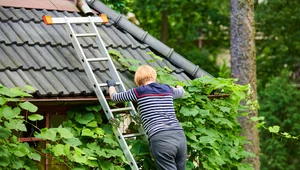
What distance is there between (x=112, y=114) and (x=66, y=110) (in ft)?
1.85

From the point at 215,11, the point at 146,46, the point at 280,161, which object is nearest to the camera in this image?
the point at 146,46

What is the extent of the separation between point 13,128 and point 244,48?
844cm

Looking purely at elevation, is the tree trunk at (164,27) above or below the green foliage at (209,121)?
above

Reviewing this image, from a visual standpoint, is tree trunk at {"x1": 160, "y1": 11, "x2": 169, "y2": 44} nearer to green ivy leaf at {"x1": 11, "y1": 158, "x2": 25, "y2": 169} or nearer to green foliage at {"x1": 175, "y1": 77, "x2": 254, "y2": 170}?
green foliage at {"x1": 175, "y1": 77, "x2": 254, "y2": 170}

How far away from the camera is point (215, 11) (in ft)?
103

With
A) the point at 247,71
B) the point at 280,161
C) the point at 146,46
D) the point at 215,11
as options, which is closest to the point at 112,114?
the point at 146,46

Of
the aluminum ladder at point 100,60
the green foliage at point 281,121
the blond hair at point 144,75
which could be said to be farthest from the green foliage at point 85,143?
the green foliage at point 281,121

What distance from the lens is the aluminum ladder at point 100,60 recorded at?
9.35 m

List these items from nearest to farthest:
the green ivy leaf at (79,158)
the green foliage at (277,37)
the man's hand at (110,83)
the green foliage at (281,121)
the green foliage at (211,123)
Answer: the green ivy leaf at (79,158), the man's hand at (110,83), the green foliage at (211,123), the green foliage at (281,121), the green foliage at (277,37)

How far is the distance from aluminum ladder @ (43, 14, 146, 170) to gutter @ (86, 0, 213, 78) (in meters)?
0.84

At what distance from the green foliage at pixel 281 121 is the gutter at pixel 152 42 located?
1368 centimetres

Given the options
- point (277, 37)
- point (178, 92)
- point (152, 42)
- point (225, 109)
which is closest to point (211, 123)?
point (225, 109)

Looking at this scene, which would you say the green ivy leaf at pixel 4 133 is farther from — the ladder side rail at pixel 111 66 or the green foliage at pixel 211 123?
the green foliage at pixel 211 123

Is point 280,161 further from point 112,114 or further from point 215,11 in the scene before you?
point 112,114
